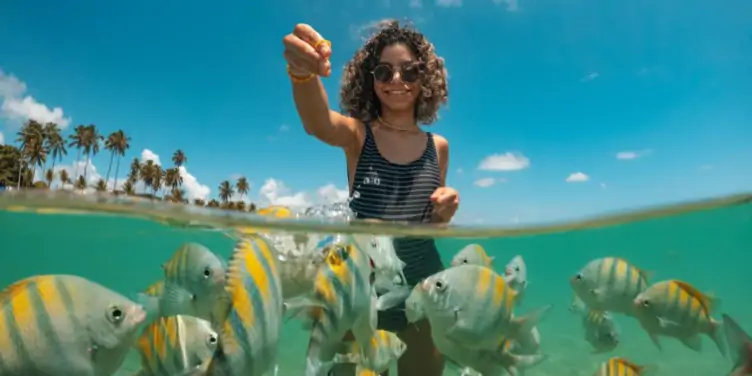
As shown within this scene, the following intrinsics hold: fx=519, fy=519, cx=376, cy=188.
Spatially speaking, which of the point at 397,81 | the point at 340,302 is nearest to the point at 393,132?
the point at 397,81

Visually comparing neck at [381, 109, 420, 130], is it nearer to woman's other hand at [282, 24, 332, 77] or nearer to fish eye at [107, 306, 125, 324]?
woman's other hand at [282, 24, 332, 77]

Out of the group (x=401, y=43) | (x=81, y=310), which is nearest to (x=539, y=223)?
(x=401, y=43)

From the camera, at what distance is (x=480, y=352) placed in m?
2.94

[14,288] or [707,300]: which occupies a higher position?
[14,288]

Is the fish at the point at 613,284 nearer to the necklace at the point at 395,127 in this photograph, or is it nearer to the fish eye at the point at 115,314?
the necklace at the point at 395,127

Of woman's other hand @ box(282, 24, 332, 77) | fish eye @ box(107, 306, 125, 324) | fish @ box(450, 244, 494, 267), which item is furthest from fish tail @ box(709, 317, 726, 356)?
fish eye @ box(107, 306, 125, 324)

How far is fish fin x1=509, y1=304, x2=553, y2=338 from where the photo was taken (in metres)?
2.98

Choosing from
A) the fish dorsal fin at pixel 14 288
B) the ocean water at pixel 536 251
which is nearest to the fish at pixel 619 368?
the ocean water at pixel 536 251

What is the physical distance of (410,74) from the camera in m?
4.19

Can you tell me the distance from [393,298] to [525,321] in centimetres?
78

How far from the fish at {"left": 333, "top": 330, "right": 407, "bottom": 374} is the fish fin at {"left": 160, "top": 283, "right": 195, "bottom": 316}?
0.76 meters

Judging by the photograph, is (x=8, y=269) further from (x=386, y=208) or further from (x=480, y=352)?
(x=480, y=352)

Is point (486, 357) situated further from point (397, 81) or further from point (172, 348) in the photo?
point (397, 81)

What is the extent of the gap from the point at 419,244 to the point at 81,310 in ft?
8.31
